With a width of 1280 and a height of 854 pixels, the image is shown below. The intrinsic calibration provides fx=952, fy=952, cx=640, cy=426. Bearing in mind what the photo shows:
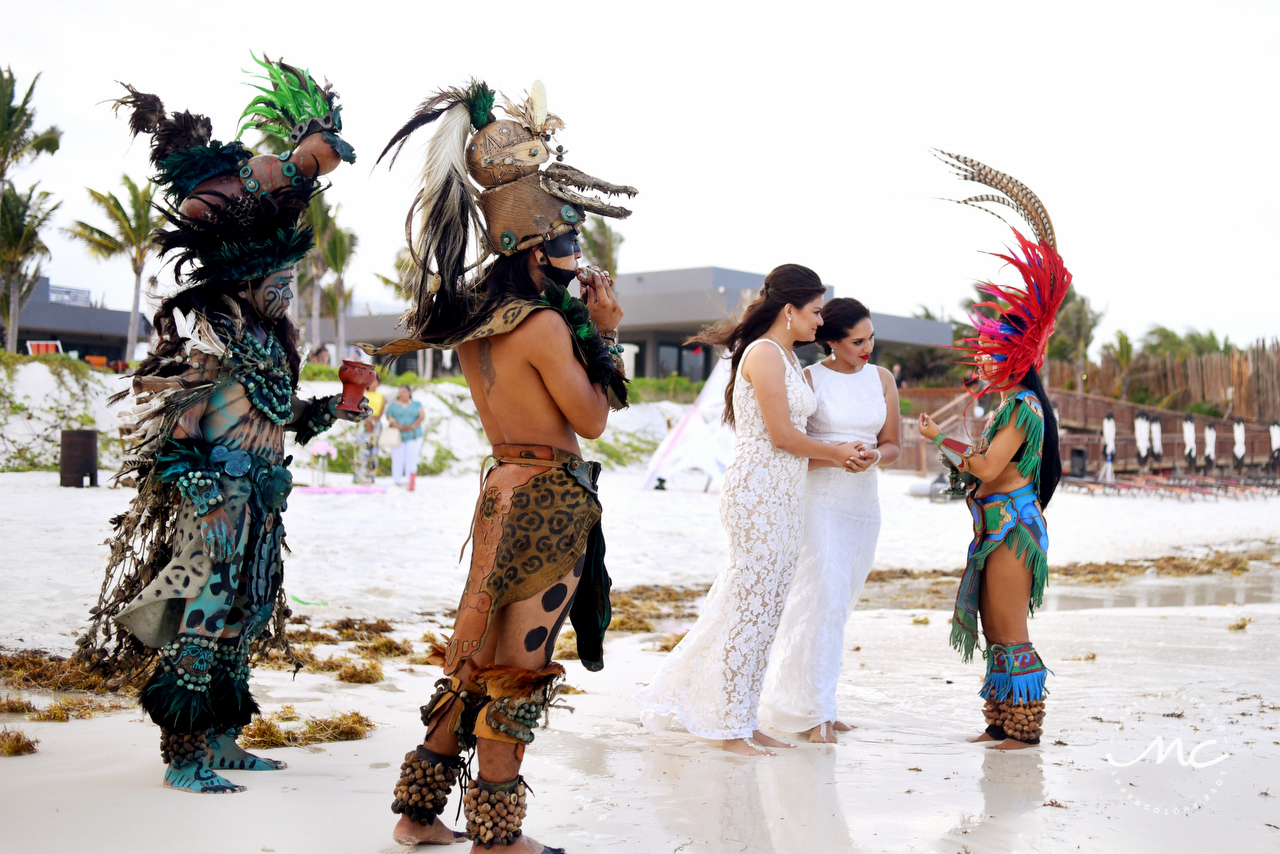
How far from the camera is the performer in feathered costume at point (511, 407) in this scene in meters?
2.50

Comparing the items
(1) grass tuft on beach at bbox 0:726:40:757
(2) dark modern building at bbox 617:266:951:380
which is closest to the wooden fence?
(2) dark modern building at bbox 617:266:951:380

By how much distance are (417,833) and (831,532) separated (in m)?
2.29

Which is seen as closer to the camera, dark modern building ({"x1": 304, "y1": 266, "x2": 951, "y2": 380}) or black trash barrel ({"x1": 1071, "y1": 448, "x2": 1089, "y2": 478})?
black trash barrel ({"x1": 1071, "y1": 448, "x2": 1089, "y2": 478})

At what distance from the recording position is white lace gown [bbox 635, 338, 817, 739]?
3.92m

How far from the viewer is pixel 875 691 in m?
4.87

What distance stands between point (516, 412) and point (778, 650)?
2.20m

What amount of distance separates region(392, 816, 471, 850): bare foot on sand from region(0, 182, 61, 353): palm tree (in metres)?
28.6

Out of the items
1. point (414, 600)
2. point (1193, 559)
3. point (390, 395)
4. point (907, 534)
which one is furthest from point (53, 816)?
point (390, 395)

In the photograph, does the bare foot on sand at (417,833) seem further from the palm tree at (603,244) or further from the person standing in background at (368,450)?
the palm tree at (603,244)

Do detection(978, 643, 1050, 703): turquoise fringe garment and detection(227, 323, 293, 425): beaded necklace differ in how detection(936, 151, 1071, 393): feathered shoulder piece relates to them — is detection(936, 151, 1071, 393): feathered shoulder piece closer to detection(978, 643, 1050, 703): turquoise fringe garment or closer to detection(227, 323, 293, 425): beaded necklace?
detection(978, 643, 1050, 703): turquoise fringe garment

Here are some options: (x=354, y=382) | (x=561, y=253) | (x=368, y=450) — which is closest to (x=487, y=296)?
(x=561, y=253)

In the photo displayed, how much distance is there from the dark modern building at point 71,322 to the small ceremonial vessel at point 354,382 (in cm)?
3685

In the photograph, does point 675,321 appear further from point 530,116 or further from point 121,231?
point 530,116

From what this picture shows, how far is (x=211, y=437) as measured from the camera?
315 cm
